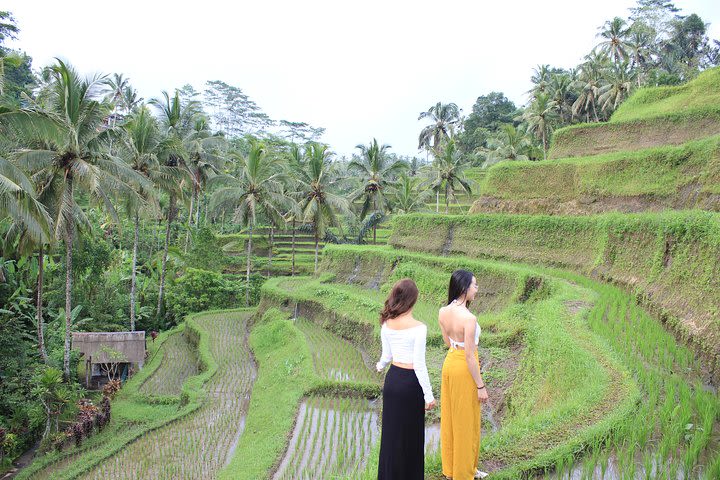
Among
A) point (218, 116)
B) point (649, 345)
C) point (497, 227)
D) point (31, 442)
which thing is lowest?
point (31, 442)

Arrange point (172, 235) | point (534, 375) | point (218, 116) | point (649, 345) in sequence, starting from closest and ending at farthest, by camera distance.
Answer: point (649, 345)
point (534, 375)
point (172, 235)
point (218, 116)

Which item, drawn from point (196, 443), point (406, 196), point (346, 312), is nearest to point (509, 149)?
point (406, 196)

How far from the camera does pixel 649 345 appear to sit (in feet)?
22.6

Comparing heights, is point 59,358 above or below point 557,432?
below

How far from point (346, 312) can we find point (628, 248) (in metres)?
7.56

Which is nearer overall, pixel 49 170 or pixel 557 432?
pixel 557 432

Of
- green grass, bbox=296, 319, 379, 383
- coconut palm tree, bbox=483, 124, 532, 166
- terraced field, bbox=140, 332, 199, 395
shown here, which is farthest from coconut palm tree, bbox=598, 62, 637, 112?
terraced field, bbox=140, 332, 199, 395

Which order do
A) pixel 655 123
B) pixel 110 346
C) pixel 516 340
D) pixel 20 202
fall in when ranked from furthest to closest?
1. pixel 110 346
2. pixel 655 123
3. pixel 516 340
4. pixel 20 202

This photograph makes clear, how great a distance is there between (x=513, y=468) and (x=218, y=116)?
6703 cm

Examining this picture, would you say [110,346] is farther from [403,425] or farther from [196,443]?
[403,425]

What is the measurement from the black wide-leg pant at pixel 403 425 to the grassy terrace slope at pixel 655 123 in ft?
43.5

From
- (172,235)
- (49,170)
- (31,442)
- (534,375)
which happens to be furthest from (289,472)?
(172,235)

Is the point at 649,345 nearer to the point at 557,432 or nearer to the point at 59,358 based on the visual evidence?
the point at 557,432

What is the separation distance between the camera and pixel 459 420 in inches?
154
